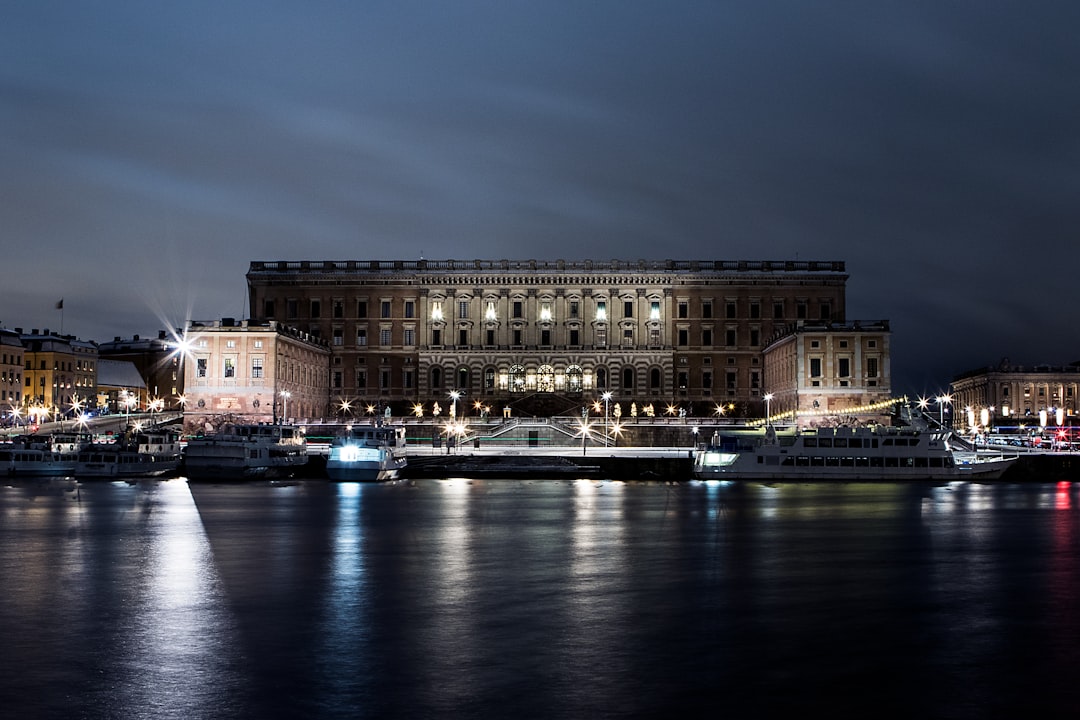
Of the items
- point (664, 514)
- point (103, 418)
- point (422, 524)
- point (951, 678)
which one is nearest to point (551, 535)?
point (422, 524)

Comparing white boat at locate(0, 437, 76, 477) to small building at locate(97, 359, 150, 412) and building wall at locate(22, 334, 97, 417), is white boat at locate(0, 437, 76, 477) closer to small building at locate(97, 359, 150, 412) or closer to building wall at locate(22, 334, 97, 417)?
building wall at locate(22, 334, 97, 417)

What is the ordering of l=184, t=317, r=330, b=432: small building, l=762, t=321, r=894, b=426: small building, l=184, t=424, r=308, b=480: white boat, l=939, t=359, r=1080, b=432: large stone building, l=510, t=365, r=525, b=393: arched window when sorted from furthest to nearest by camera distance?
l=939, t=359, r=1080, b=432: large stone building, l=510, t=365, r=525, b=393: arched window, l=762, t=321, r=894, b=426: small building, l=184, t=317, r=330, b=432: small building, l=184, t=424, r=308, b=480: white boat

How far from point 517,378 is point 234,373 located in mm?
→ 33675

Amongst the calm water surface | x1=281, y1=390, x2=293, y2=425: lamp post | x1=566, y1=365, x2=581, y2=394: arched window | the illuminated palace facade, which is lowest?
the calm water surface

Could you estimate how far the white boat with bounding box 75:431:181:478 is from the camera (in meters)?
79.7

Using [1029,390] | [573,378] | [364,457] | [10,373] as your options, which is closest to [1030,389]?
[1029,390]

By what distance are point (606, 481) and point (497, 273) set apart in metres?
56.0

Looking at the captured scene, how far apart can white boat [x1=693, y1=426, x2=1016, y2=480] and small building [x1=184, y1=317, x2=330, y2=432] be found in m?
47.9

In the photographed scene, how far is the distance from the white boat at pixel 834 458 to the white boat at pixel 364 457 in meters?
20.5

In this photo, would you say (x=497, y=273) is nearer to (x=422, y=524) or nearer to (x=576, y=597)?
(x=422, y=524)

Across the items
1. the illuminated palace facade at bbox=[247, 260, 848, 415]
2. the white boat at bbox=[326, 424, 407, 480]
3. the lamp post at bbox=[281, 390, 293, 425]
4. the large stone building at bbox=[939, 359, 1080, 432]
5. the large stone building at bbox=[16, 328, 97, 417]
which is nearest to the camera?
the white boat at bbox=[326, 424, 407, 480]

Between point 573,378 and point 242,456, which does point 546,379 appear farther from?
point 242,456

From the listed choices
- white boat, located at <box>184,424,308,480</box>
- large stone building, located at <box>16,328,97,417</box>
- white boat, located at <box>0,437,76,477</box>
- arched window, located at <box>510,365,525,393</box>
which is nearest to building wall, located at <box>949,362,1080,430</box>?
arched window, located at <box>510,365,525,393</box>

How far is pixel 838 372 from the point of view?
11569cm
